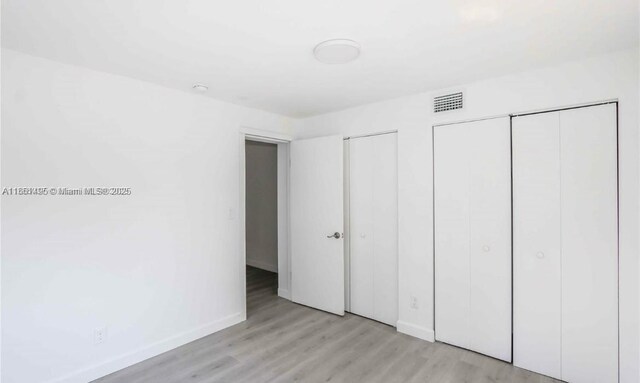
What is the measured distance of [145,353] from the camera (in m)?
2.74

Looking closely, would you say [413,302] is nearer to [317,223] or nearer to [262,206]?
[317,223]

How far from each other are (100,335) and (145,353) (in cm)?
43

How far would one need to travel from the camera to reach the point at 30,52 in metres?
2.16

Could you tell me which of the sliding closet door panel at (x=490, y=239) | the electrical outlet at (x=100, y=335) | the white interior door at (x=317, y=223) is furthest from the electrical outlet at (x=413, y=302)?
the electrical outlet at (x=100, y=335)

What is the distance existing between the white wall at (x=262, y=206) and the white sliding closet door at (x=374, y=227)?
93.7 inches

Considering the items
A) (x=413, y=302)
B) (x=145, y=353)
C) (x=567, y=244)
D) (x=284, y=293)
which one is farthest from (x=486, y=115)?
(x=145, y=353)

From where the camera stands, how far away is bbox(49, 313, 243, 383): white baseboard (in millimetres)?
2375

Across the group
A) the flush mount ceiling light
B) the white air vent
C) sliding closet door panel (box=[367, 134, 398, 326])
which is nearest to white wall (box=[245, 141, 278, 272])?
sliding closet door panel (box=[367, 134, 398, 326])

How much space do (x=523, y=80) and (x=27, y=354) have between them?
13.8ft

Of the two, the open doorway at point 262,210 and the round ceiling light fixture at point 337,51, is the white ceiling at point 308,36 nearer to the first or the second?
the round ceiling light fixture at point 337,51

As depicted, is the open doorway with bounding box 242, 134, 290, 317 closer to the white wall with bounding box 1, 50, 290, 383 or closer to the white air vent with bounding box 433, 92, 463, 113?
the white wall with bounding box 1, 50, 290, 383

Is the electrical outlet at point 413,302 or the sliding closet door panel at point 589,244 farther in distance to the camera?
the electrical outlet at point 413,302

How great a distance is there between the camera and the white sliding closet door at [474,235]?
8.87 ft

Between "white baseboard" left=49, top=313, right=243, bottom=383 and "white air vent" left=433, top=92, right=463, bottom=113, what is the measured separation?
3.01 m
